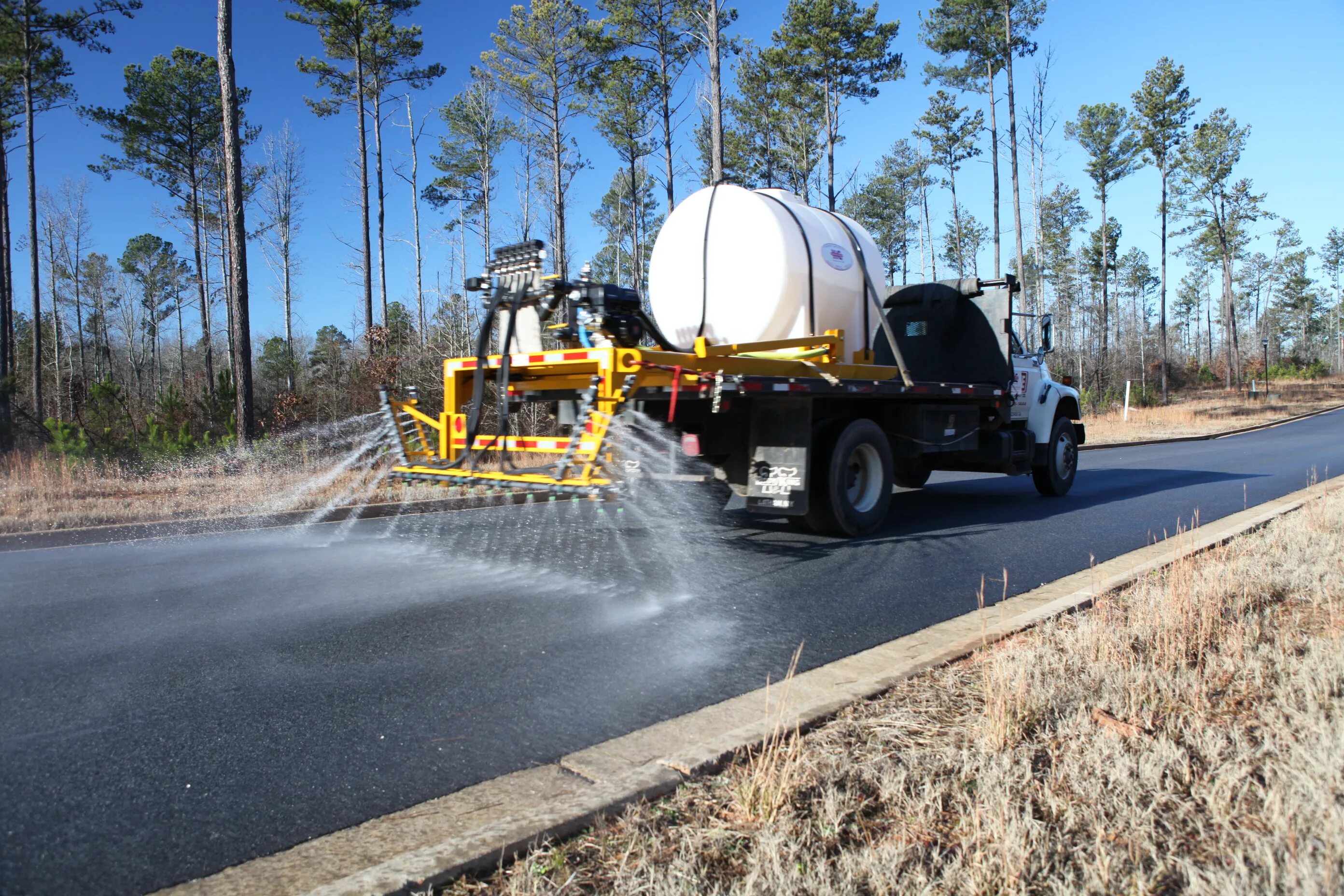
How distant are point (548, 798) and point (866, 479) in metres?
5.66

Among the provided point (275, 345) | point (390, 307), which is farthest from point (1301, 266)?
point (275, 345)

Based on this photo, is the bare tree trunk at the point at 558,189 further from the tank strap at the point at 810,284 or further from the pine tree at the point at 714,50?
the tank strap at the point at 810,284

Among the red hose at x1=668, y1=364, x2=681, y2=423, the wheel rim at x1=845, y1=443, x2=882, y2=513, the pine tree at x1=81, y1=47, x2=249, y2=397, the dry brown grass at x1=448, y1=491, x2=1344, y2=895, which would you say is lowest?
the dry brown grass at x1=448, y1=491, x2=1344, y2=895

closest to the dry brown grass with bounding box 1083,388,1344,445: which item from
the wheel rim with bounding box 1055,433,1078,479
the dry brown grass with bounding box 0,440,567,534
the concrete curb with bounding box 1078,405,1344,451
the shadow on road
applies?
the concrete curb with bounding box 1078,405,1344,451

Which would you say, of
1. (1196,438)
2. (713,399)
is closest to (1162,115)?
(1196,438)

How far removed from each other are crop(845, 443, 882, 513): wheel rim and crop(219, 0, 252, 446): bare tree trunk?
10.4 m

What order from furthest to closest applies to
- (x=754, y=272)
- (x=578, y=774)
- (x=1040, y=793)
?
(x=754, y=272) < (x=578, y=774) < (x=1040, y=793)

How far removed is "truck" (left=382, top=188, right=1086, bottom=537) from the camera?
5812mm

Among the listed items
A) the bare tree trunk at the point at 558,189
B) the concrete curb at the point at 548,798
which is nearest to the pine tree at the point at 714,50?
the bare tree trunk at the point at 558,189

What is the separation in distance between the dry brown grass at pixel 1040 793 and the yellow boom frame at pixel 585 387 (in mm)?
2795

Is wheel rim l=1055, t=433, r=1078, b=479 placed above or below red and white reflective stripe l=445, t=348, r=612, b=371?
below

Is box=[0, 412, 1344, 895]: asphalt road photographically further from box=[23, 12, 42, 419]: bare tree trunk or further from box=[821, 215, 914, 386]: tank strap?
box=[23, 12, 42, 419]: bare tree trunk

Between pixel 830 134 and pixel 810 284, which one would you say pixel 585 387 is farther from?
pixel 830 134

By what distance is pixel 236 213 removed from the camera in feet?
45.1
